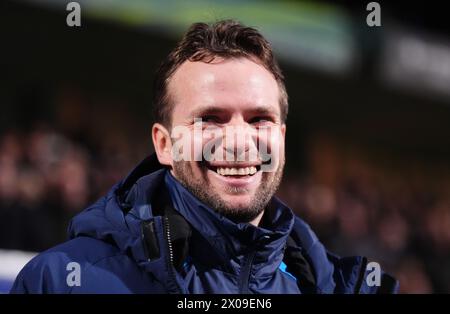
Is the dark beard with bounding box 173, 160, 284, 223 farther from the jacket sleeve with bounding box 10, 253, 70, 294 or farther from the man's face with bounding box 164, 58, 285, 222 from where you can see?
the jacket sleeve with bounding box 10, 253, 70, 294

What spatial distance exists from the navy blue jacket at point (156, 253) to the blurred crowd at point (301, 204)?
11.1 feet

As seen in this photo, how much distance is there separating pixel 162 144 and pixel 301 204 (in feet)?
22.3

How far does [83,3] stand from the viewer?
28.3 feet

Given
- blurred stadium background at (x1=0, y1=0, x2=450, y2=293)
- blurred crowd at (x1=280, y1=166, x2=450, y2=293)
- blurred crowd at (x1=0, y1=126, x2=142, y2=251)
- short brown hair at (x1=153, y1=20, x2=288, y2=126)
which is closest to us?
short brown hair at (x1=153, y1=20, x2=288, y2=126)

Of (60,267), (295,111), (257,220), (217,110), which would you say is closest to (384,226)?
(295,111)

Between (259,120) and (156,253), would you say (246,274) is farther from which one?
(259,120)

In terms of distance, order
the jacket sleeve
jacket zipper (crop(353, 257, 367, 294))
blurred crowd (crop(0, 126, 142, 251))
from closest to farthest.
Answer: the jacket sleeve → jacket zipper (crop(353, 257, 367, 294)) → blurred crowd (crop(0, 126, 142, 251))

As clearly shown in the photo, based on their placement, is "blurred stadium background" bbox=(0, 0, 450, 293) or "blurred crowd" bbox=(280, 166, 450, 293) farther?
"blurred crowd" bbox=(280, 166, 450, 293)

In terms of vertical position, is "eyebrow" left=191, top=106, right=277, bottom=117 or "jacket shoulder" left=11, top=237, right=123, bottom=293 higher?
"eyebrow" left=191, top=106, right=277, bottom=117

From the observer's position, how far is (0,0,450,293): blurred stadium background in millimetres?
6902

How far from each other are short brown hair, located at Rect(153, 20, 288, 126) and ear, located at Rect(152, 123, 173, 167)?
0.03 metres

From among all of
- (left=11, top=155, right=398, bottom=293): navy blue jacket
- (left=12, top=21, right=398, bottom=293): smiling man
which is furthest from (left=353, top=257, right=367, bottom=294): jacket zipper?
(left=12, top=21, right=398, bottom=293): smiling man

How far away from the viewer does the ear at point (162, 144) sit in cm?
252

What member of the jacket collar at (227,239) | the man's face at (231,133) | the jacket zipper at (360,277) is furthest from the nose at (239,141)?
the jacket zipper at (360,277)
